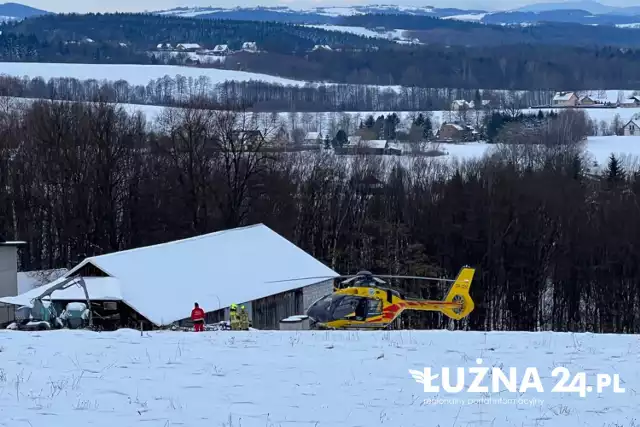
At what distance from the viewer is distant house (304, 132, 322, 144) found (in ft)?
279

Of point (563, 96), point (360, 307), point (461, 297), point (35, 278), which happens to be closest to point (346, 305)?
point (360, 307)

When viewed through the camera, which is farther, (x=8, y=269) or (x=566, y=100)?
(x=566, y=100)

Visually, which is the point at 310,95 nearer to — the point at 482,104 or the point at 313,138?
the point at 482,104

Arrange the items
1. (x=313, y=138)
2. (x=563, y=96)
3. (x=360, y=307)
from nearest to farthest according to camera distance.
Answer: (x=360, y=307) → (x=313, y=138) → (x=563, y=96)

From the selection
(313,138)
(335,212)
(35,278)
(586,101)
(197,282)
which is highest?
(197,282)

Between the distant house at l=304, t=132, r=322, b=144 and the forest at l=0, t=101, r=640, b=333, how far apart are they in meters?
34.6

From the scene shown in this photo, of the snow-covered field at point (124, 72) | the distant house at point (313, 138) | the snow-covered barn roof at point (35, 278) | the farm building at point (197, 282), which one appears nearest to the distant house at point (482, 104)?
the snow-covered field at point (124, 72)

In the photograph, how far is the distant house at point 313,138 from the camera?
8494cm

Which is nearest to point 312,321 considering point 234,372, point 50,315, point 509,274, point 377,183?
point 50,315

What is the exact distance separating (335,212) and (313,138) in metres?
42.3

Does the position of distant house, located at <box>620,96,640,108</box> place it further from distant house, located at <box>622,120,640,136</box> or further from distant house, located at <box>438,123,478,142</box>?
distant house, located at <box>438,123,478,142</box>

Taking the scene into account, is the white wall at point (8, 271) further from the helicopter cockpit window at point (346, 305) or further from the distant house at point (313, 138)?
the distant house at point (313, 138)

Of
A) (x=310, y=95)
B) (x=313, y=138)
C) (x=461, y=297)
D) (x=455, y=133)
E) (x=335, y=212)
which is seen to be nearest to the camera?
(x=461, y=297)

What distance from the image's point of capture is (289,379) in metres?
10.3
